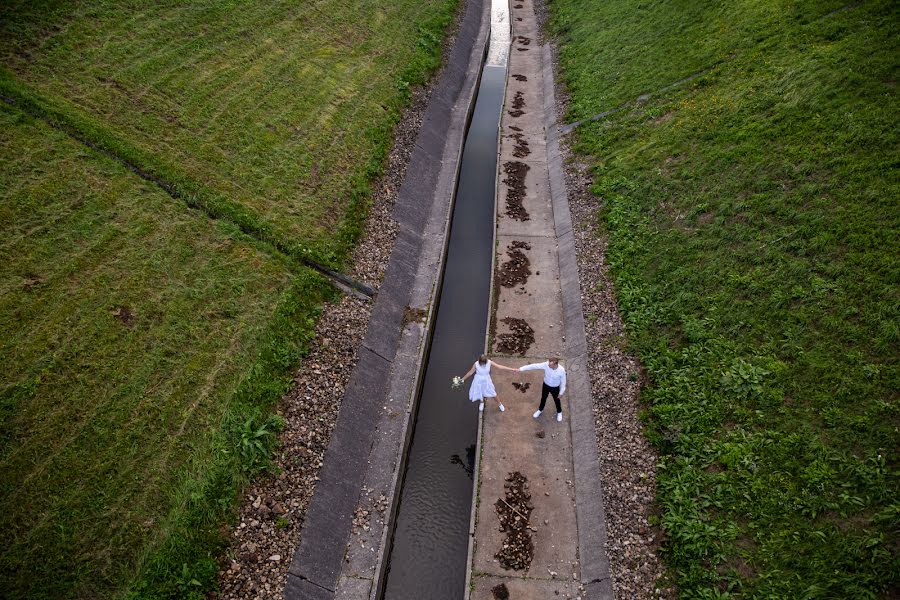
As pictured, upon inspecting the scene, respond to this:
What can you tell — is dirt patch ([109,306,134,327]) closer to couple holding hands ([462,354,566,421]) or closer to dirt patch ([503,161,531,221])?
couple holding hands ([462,354,566,421])

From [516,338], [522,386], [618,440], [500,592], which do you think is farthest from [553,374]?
[500,592]

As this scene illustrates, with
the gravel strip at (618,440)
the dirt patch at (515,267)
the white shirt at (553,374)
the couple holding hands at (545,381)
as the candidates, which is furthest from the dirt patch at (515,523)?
the dirt patch at (515,267)

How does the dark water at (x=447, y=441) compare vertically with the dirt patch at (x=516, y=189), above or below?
below

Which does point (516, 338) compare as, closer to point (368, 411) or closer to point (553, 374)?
point (553, 374)

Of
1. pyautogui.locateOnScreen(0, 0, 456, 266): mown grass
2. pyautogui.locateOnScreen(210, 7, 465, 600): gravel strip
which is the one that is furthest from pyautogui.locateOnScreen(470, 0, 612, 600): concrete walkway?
pyautogui.locateOnScreen(0, 0, 456, 266): mown grass

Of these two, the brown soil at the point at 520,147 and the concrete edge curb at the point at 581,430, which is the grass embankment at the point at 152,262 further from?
the concrete edge curb at the point at 581,430

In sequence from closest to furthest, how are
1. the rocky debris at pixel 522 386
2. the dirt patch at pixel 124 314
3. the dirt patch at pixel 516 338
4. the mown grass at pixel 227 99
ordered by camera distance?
the dirt patch at pixel 124 314 < the rocky debris at pixel 522 386 < the dirt patch at pixel 516 338 < the mown grass at pixel 227 99

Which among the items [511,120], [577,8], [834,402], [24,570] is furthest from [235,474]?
[577,8]
